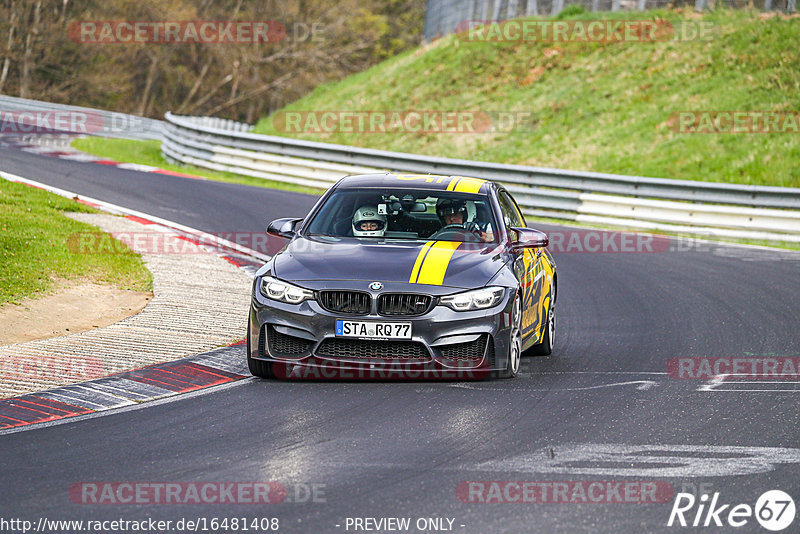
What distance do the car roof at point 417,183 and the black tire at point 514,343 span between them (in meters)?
1.52

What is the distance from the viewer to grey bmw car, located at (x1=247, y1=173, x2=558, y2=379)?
795cm

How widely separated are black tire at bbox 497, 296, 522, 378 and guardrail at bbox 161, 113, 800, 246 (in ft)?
42.6

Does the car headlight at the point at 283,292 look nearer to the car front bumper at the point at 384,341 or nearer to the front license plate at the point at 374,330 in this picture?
the car front bumper at the point at 384,341

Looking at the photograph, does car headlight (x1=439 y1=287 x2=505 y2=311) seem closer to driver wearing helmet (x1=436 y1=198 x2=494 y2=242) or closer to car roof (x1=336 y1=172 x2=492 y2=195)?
driver wearing helmet (x1=436 y1=198 x2=494 y2=242)

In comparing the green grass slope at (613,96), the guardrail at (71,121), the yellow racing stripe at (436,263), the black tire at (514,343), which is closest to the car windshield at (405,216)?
the yellow racing stripe at (436,263)

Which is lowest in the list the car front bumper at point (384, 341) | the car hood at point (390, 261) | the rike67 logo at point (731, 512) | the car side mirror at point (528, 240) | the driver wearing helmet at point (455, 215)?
the rike67 logo at point (731, 512)

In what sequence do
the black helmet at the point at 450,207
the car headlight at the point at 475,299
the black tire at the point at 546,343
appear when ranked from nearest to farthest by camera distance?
the car headlight at the point at 475,299 < the black helmet at the point at 450,207 < the black tire at the point at 546,343

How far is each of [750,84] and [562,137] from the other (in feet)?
16.9

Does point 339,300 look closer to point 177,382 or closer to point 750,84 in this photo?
point 177,382

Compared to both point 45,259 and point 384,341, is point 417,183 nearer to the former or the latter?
point 384,341

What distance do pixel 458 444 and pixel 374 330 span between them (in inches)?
61.2

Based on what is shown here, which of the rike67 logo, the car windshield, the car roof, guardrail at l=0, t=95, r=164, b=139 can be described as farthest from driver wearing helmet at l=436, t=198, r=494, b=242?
guardrail at l=0, t=95, r=164, b=139

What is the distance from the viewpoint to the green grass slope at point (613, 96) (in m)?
27.3

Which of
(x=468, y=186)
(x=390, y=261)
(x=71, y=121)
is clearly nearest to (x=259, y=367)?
(x=390, y=261)
